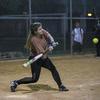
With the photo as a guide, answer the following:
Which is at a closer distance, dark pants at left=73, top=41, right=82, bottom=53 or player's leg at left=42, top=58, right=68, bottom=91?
player's leg at left=42, top=58, right=68, bottom=91

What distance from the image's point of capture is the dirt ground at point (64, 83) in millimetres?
11905

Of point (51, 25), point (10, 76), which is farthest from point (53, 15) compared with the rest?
point (10, 76)

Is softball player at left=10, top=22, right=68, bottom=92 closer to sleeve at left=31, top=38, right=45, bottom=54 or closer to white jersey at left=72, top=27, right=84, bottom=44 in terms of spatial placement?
sleeve at left=31, top=38, right=45, bottom=54

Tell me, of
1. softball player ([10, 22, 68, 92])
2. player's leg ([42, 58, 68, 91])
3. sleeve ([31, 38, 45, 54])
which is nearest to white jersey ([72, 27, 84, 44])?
player's leg ([42, 58, 68, 91])

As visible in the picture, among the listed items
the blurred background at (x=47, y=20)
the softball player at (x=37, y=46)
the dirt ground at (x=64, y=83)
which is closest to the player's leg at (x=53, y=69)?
the softball player at (x=37, y=46)

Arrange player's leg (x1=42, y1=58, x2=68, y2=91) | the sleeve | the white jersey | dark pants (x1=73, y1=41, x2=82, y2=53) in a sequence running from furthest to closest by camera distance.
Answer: dark pants (x1=73, y1=41, x2=82, y2=53), the white jersey, player's leg (x1=42, y1=58, x2=68, y2=91), the sleeve

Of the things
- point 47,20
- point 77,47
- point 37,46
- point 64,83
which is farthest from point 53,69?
point 77,47

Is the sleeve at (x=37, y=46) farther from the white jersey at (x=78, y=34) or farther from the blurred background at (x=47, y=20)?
the white jersey at (x=78, y=34)

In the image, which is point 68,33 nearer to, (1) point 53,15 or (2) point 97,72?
(1) point 53,15

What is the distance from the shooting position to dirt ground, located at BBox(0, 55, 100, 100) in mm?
11905

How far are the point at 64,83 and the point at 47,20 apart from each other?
10250 mm

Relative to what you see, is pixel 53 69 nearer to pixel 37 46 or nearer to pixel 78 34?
pixel 37 46

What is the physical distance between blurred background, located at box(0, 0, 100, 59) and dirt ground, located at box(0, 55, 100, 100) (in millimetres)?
2358

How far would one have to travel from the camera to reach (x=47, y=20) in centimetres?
2414
